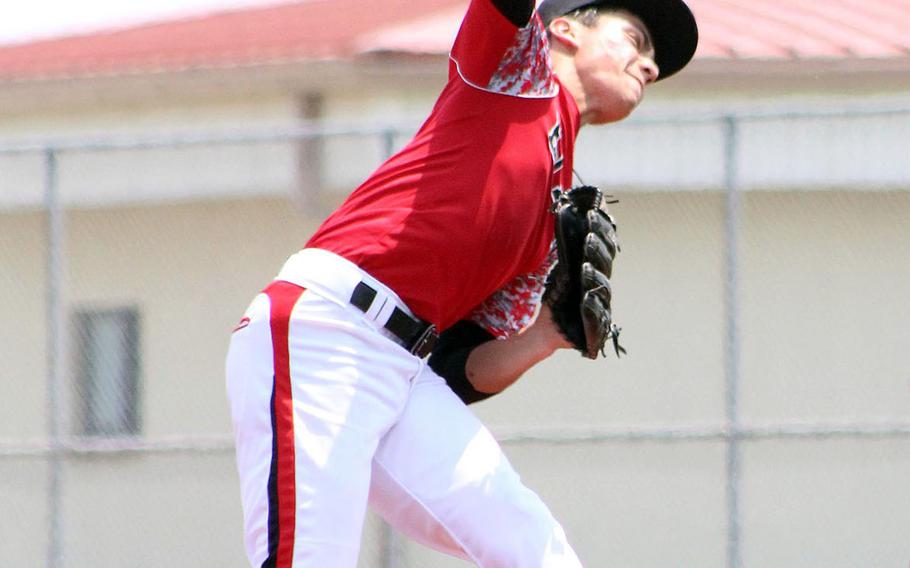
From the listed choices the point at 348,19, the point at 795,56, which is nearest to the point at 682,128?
the point at 795,56

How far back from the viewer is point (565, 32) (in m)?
3.94

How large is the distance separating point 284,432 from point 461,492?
403 millimetres

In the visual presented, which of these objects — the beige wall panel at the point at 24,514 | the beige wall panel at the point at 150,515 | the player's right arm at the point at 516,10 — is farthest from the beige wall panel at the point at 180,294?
the player's right arm at the point at 516,10

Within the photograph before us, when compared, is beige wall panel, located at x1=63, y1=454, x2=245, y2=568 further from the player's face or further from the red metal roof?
the player's face

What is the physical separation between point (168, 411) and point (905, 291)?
3367 millimetres

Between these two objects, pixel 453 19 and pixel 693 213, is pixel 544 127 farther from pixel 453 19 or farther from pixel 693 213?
pixel 453 19

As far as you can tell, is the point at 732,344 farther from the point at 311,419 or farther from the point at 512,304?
the point at 311,419

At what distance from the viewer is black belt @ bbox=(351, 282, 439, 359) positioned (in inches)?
139

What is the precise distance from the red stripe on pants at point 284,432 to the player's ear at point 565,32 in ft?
3.07

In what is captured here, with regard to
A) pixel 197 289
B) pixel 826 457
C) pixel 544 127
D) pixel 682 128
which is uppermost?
pixel 544 127

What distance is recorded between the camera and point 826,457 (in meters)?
7.76

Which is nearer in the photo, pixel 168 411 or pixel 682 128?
pixel 168 411

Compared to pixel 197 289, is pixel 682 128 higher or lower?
higher

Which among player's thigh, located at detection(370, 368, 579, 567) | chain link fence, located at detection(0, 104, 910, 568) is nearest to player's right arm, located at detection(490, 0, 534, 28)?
player's thigh, located at detection(370, 368, 579, 567)
